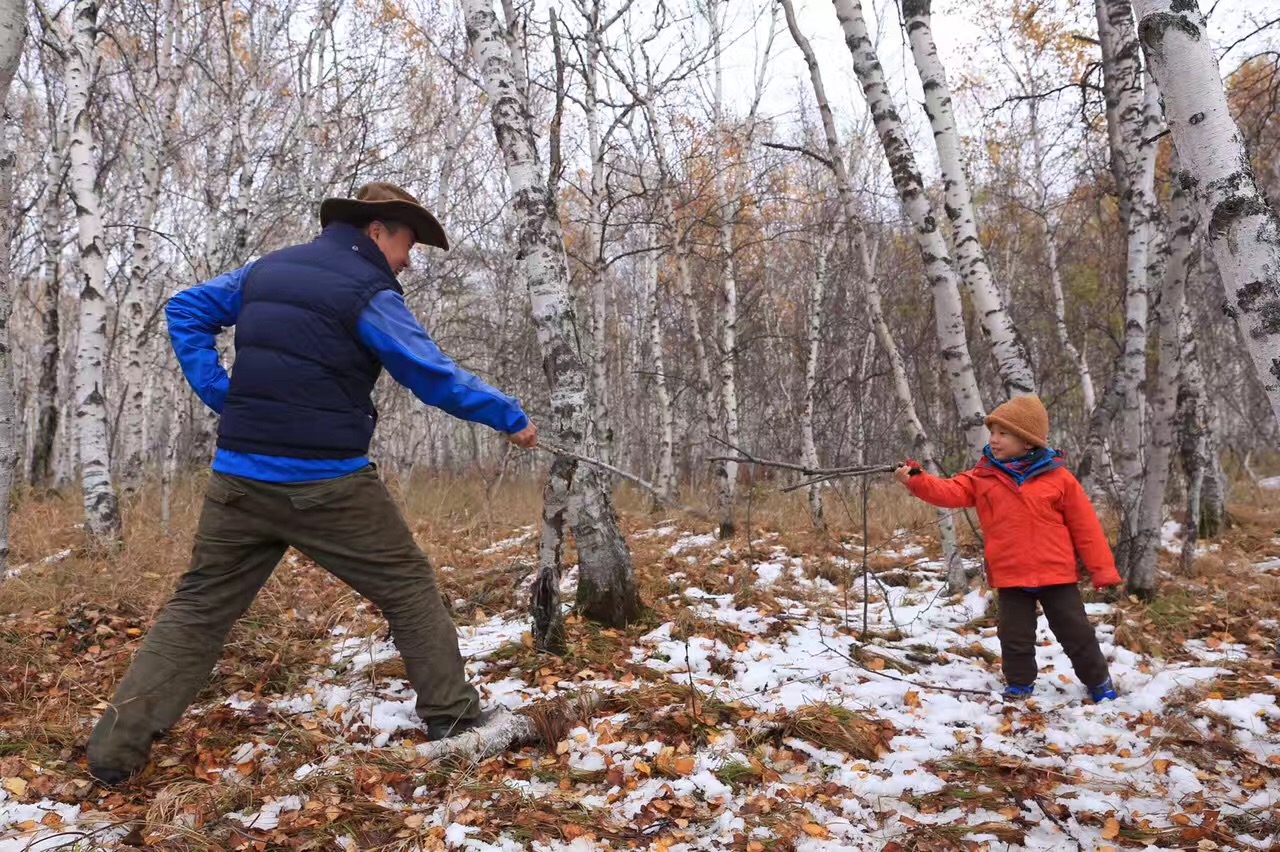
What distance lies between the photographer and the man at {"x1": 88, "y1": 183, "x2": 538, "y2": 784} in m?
2.56

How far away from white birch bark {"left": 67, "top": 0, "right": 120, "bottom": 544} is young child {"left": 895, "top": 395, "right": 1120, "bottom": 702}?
6485 millimetres

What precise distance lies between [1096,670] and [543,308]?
10.3 feet

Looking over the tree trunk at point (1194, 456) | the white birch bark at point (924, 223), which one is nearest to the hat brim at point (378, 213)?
the white birch bark at point (924, 223)

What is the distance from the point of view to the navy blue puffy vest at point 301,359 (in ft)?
8.41

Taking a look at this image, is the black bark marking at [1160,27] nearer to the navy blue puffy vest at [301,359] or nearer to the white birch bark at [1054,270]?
the navy blue puffy vest at [301,359]

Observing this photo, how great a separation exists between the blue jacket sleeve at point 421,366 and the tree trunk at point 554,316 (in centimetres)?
94

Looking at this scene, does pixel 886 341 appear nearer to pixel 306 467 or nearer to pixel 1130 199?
pixel 1130 199

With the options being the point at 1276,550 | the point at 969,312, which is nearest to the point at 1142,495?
the point at 1276,550

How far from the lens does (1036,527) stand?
3.41m

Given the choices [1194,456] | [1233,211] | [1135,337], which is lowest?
[1194,456]

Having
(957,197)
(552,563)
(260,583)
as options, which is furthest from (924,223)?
(260,583)

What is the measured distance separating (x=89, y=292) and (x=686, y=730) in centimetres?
620

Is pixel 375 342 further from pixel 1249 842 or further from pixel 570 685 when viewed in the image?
pixel 1249 842

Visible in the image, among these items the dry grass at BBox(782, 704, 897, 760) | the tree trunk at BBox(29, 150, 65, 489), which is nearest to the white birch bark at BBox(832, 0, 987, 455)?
the dry grass at BBox(782, 704, 897, 760)
